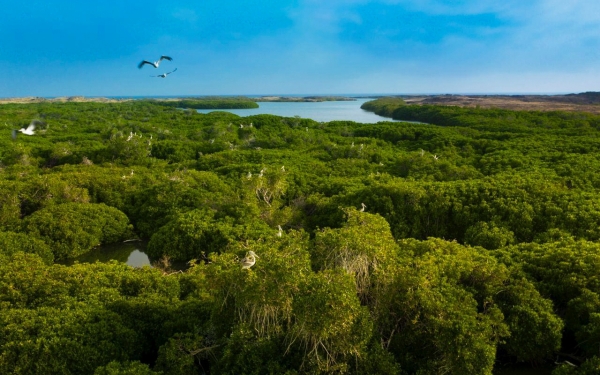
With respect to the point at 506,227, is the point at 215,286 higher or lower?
higher

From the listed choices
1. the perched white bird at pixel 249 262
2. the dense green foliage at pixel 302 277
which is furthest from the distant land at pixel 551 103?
the perched white bird at pixel 249 262

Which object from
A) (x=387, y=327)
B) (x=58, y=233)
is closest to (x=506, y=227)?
(x=387, y=327)

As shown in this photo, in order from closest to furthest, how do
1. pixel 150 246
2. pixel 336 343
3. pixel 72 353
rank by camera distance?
pixel 336 343 → pixel 72 353 → pixel 150 246

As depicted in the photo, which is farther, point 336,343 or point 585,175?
point 585,175

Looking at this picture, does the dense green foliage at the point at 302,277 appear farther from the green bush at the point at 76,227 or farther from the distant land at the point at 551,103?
the distant land at the point at 551,103

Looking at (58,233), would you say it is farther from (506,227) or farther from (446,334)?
(506,227)

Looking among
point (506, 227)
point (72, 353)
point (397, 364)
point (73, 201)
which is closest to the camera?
point (397, 364)

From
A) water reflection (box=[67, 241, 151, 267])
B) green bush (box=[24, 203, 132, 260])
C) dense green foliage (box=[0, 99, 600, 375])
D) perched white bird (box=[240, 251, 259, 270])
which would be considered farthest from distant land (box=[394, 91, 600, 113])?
perched white bird (box=[240, 251, 259, 270])
